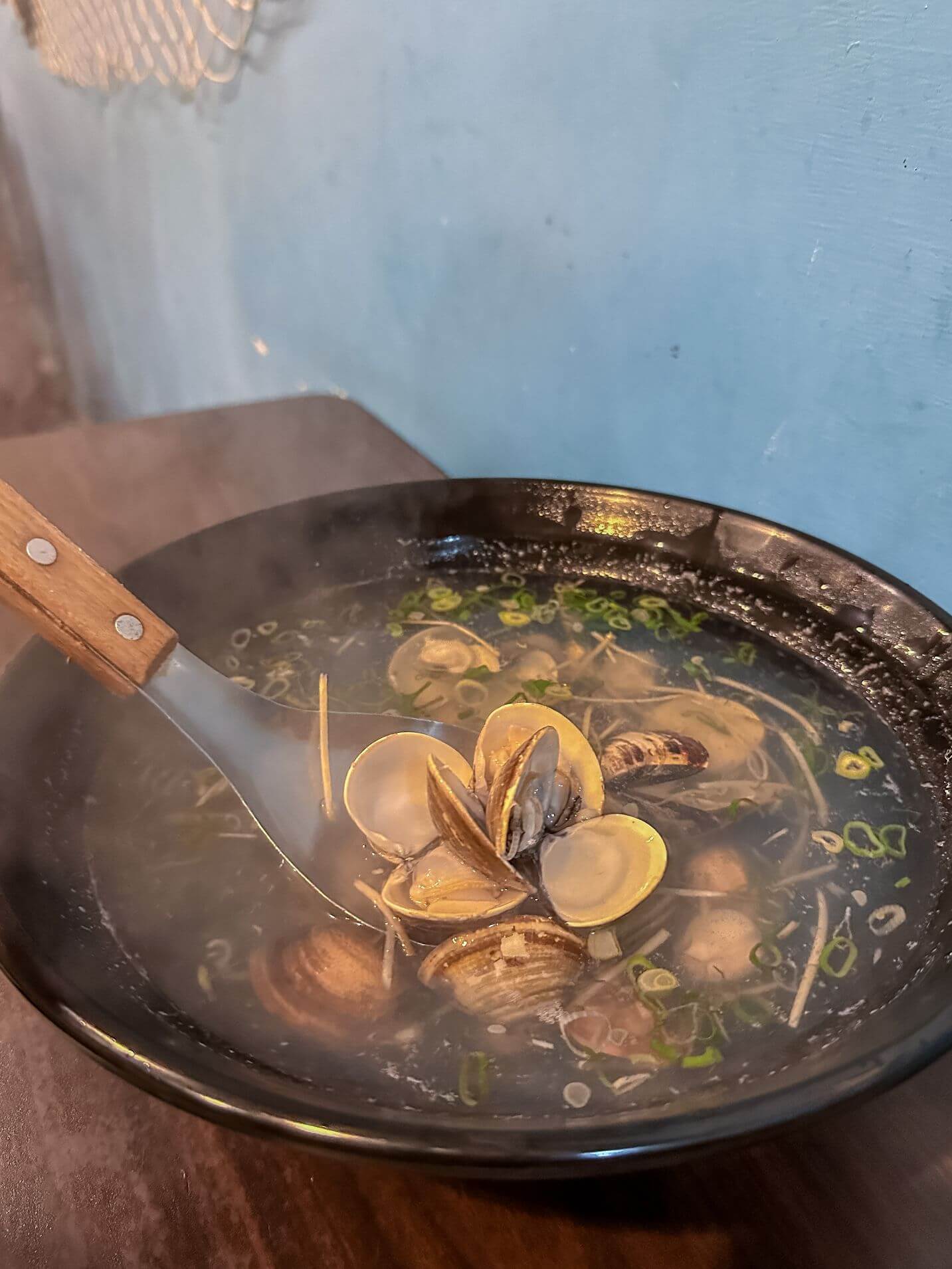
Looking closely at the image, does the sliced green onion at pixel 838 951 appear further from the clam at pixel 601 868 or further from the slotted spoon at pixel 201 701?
the slotted spoon at pixel 201 701

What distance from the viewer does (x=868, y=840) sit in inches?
36.3

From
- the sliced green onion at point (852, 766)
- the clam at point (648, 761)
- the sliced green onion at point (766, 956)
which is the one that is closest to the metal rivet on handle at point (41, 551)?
the clam at point (648, 761)

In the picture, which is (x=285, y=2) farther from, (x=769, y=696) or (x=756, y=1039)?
(x=756, y=1039)

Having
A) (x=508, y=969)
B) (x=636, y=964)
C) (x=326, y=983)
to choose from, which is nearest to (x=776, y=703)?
(x=636, y=964)

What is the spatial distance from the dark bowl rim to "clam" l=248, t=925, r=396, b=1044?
0.57 ft

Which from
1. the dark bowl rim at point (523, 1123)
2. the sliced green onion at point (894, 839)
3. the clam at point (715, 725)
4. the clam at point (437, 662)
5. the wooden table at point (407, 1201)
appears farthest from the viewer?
the clam at point (437, 662)

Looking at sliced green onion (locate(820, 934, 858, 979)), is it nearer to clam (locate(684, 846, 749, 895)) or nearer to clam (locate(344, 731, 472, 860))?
clam (locate(684, 846, 749, 895))

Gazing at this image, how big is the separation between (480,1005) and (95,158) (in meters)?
3.08

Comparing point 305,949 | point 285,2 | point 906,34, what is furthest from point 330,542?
point 285,2

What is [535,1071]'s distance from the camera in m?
0.72

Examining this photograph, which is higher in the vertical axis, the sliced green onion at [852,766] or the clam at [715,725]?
the sliced green onion at [852,766]

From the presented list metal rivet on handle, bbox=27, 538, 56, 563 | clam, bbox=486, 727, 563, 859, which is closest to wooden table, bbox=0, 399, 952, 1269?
clam, bbox=486, 727, 563, 859

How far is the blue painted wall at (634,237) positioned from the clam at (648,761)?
40 cm

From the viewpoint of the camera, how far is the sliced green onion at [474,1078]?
687mm
